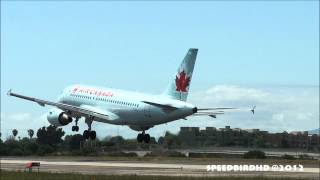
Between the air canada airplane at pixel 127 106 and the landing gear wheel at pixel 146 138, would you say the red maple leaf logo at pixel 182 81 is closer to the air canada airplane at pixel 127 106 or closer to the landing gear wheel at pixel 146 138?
the air canada airplane at pixel 127 106

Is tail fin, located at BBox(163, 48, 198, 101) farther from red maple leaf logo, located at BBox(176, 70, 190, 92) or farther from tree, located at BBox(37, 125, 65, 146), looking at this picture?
tree, located at BBox(37, 125, 65, 146)

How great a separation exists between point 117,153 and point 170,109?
63.7 metres

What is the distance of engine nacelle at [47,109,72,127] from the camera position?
9797cm

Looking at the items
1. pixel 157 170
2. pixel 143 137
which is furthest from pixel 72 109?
pixel 157 170

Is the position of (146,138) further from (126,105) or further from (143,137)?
(126,105)

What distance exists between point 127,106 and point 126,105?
371 mm

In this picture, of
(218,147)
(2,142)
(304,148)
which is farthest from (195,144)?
(2,142)

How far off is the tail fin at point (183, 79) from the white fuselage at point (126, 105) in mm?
1349

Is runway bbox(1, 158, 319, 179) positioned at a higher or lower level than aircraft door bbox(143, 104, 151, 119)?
lower

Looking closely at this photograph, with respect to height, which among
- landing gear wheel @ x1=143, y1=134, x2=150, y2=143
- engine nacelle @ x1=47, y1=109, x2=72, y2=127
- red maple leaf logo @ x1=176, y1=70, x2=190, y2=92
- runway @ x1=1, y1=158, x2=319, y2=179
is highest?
red maple leaf logo @ x1=176, y1=70, x2=190, y2=92

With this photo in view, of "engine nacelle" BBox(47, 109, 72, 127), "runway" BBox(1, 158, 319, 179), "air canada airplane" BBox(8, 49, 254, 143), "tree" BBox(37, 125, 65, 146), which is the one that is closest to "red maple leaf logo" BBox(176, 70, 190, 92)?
"air canada airplane" BBox(8, 49, 254, 143)

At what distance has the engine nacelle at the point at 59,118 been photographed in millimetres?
97975

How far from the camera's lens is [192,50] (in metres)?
93.0

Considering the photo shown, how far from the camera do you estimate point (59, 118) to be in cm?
9800
